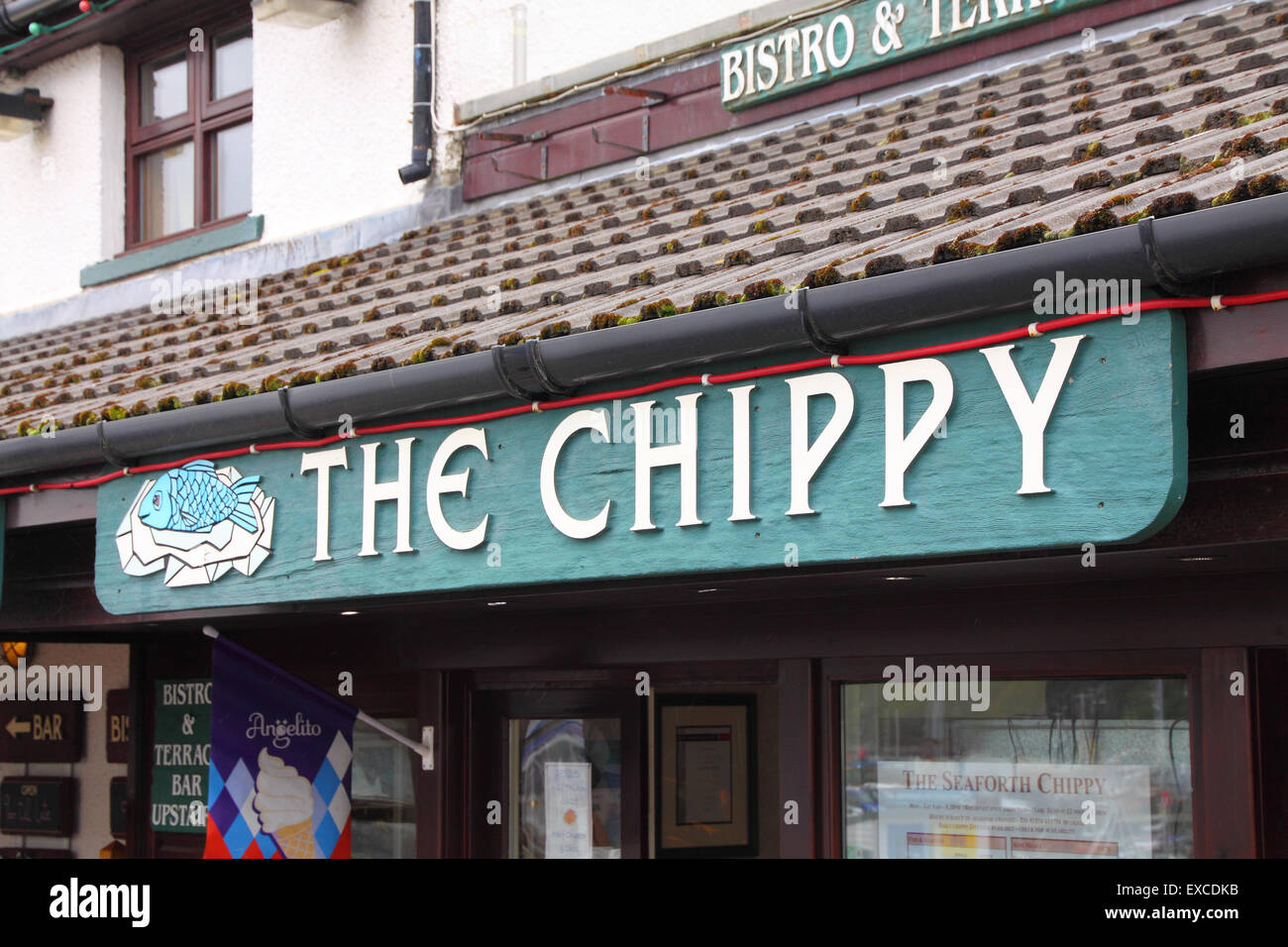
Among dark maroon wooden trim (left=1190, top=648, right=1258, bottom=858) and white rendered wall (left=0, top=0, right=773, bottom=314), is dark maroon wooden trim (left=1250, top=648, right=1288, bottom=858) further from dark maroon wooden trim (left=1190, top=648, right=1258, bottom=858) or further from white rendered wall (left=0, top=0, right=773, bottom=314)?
white rendered wall (left=0, top=0, right=773, bottom=314)

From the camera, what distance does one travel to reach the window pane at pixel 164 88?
1022 centimetres

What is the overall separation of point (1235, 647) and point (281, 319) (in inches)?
169

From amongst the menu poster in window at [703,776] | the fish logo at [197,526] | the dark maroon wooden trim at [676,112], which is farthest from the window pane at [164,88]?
the menu poster in window at [703,776]

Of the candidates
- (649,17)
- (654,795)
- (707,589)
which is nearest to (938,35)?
(649,17)

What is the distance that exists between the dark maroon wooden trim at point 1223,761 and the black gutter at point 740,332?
64.2 inches

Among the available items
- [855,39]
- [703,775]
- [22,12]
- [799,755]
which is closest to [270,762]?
[703,775]

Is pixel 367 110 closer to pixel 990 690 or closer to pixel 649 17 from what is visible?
pixel 649 17

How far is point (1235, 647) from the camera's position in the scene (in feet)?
15.0

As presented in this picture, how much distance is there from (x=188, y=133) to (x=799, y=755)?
6384 millimetres

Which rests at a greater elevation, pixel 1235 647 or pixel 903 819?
pixel 1235 647

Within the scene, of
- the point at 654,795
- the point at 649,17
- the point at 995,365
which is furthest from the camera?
the point at 649,17

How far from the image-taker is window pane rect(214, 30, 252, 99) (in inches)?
388

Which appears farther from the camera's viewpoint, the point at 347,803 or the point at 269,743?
the point at 347,803
